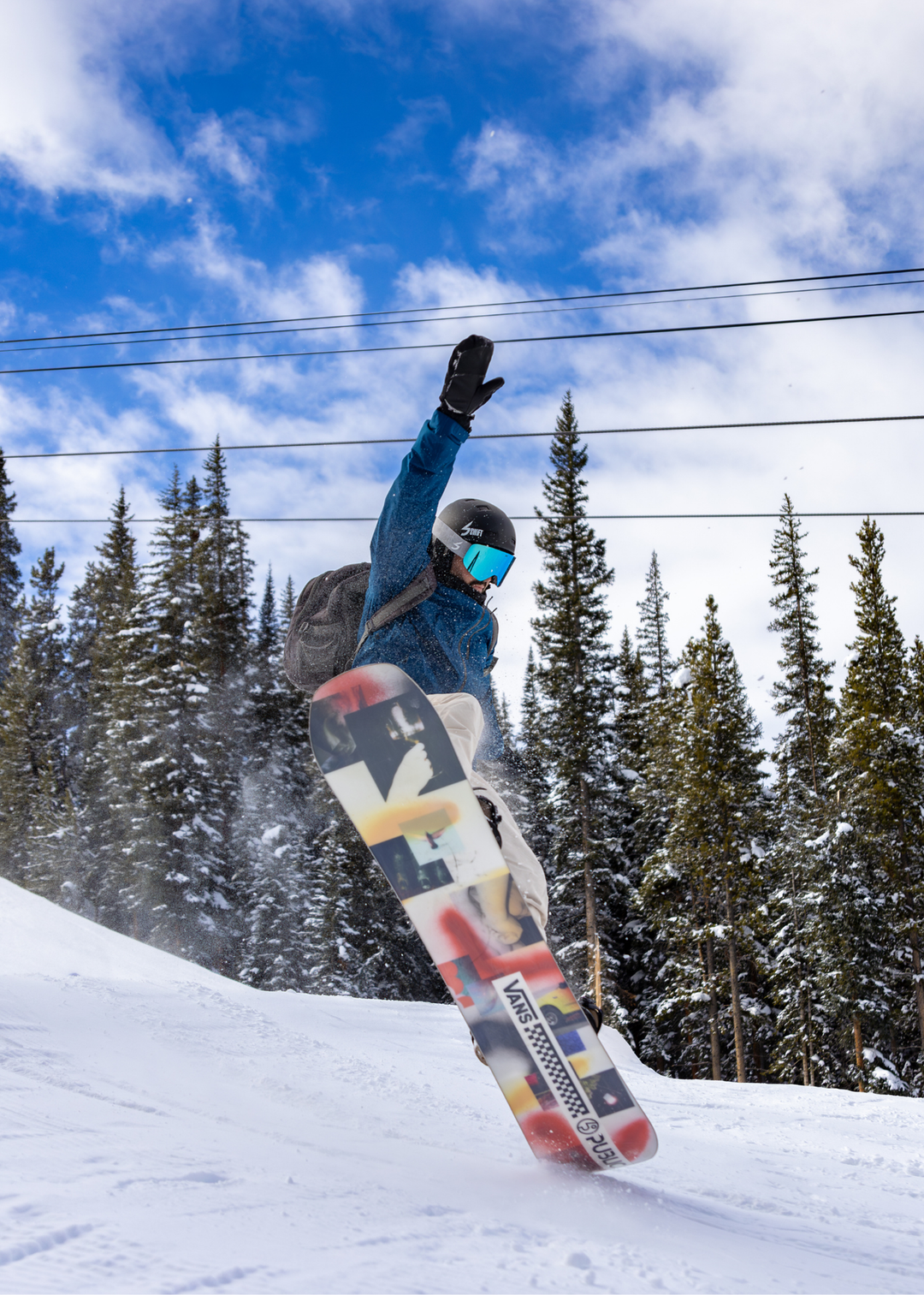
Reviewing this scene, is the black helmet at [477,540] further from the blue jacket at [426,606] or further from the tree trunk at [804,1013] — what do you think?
the tree trunk at [804,1013]

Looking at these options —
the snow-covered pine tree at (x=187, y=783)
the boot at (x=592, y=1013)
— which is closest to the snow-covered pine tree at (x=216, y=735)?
the snow-covered pine tree at (x=187, y=783)

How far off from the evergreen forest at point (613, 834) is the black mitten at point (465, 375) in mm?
17790

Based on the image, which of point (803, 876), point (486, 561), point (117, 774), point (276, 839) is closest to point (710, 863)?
point (803, 876)

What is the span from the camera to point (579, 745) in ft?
73.5

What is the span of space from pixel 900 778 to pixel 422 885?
2115 centimetres

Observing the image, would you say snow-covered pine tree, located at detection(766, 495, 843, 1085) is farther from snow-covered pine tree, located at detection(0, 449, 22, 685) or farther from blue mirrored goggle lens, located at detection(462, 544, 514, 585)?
snow-covered pine tree, located at detection(0, 449, 22, 685)

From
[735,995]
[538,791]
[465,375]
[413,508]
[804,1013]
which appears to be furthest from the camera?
[538,791]

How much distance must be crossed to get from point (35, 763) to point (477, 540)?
3606cm

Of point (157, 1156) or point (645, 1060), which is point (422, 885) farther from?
point (645, 1060)

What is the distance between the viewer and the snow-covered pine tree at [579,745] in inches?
872

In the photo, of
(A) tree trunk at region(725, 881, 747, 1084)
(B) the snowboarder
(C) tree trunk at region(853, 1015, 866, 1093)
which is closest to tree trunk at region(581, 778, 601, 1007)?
(A) tree trunk at region(725, 881, 747, 1084)

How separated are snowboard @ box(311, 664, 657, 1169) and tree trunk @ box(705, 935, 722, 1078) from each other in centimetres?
2250

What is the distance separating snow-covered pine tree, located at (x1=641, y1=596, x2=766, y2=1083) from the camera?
77.0ft

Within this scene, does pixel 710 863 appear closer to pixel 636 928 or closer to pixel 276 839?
pixel 636 928
